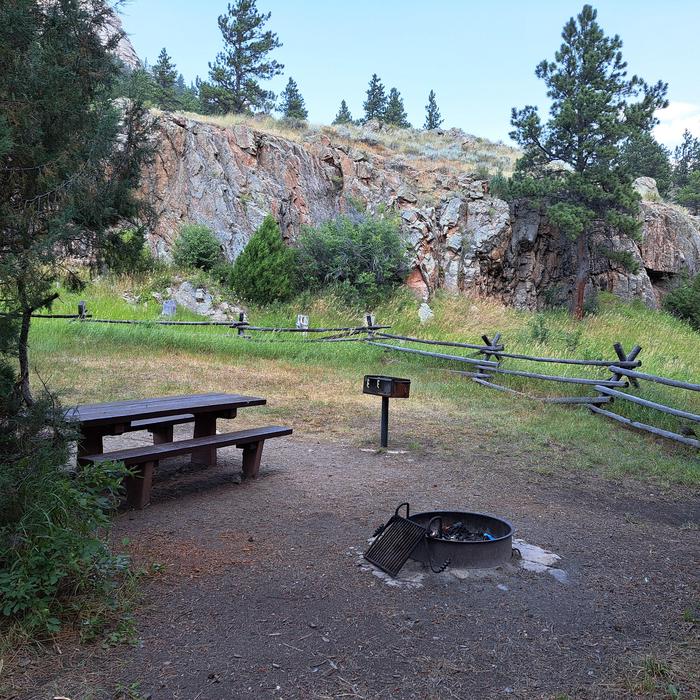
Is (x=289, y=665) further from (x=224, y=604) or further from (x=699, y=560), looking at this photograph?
(x=699, y=560)

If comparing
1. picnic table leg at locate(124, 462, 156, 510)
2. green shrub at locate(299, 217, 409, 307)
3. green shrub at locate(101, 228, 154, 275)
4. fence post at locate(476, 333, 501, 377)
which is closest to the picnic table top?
picnic table leg at locate(124, 462, 156, 510)

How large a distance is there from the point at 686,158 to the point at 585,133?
136 feet

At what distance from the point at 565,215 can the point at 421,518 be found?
19.1 metres

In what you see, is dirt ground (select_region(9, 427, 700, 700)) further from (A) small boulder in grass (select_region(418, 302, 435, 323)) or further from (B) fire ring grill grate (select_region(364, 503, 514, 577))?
(A) small boulder in grass (select_region(418, 302, 435, 323))

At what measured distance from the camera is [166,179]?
68.6 ft

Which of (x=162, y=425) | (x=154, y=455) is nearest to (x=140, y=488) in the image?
(x=154, y=455)

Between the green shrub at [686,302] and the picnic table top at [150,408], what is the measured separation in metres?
22.6

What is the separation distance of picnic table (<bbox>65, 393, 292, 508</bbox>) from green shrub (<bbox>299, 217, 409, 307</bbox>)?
13.7 m

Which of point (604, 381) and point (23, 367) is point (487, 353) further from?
point (23, 367)

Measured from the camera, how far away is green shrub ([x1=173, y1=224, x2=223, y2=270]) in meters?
19.5

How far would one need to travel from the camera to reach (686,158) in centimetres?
5666

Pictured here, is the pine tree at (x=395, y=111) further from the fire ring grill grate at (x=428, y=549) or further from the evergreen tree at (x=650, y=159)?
the fire ring grill grate at (x=428, y=549)

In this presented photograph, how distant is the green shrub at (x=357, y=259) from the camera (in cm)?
1997

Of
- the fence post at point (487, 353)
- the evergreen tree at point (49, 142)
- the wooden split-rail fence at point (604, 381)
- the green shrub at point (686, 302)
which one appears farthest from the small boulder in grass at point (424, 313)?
the evergreen tree at point (49, 142)
